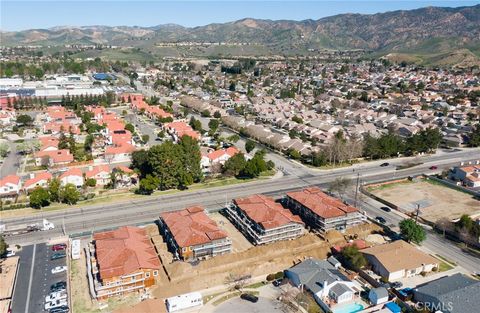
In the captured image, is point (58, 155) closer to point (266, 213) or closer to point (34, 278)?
point (34, 278)

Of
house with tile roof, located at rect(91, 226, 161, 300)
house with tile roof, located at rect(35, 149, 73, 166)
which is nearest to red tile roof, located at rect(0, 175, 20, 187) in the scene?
house with tile roof, located at rect(35, 149, 73, 166)

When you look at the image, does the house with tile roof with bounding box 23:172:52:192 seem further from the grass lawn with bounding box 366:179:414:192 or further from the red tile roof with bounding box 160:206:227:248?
the grass lawn with bounding box 366:179:414:192

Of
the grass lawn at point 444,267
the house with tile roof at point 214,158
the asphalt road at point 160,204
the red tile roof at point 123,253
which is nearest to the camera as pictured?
the red tile roof at point 123,253

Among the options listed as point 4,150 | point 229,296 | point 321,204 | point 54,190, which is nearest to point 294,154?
point 321,204

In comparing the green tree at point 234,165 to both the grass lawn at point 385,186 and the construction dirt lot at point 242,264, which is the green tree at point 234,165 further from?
the grass lawn at point 385,186

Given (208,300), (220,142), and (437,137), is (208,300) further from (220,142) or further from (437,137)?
(437,137)

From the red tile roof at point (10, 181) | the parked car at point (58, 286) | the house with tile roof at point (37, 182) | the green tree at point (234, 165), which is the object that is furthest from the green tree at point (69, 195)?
the green tree at point (234, 165)

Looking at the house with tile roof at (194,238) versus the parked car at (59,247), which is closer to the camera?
the house with tile roof at (194,238)

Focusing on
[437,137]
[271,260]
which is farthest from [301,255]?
[437,137]
